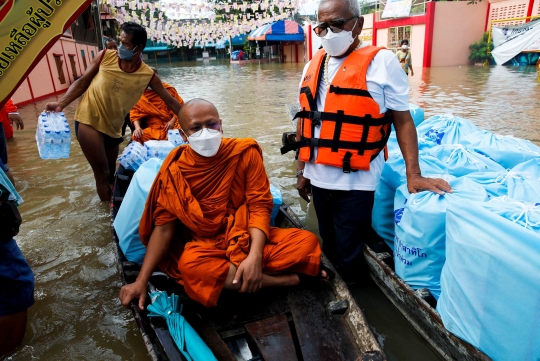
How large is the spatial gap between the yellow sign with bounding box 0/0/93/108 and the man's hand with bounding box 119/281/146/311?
3.93ft

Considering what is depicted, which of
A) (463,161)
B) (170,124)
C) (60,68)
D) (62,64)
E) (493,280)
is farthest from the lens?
(62,64)

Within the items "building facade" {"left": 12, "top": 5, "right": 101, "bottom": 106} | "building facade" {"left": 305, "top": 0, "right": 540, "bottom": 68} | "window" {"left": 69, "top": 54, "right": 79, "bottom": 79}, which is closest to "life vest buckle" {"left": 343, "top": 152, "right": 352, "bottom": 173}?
"building facade" {"left": 12, "top": 5, "right": 101, "bottom": 106}

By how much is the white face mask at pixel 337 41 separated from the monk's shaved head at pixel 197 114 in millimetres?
784

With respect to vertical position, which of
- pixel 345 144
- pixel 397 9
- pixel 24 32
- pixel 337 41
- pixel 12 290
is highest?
pixel 397 9

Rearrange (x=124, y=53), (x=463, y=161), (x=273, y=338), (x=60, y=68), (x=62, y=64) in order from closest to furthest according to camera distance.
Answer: (x=273, y=338)
(x=463, y=161)
(x=124, y=53)
(x=60, y=68)
(x=62, y=64)

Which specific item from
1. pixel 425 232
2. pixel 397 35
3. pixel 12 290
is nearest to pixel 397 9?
pixel 397 35

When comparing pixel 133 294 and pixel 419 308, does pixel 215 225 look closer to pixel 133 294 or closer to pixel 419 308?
pixel 133 294

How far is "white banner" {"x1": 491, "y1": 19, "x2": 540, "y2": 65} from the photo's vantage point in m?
16.1

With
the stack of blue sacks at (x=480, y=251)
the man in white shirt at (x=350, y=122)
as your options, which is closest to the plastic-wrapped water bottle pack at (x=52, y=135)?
the man in white shirt at (x=350, y=122)

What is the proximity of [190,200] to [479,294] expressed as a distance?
1567mm

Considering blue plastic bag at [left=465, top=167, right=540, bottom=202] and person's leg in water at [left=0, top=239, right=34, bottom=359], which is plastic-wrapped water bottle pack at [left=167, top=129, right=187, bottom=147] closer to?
person's leg in water at [left=0, top=239, right=34, bottom=359]

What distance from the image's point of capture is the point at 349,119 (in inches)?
89.6

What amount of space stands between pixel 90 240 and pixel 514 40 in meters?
19.5

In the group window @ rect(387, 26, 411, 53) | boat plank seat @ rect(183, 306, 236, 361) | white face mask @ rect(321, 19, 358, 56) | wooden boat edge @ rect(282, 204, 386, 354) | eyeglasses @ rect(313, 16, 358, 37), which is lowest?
boat plank seat @ rect(183, 306, 236, 361)
